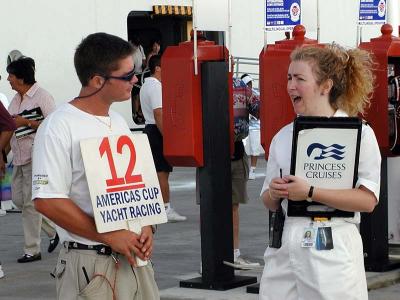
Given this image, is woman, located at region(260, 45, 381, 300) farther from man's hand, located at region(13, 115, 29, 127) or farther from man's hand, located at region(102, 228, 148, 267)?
man's hand, located at region(13, 115, 29, 127)

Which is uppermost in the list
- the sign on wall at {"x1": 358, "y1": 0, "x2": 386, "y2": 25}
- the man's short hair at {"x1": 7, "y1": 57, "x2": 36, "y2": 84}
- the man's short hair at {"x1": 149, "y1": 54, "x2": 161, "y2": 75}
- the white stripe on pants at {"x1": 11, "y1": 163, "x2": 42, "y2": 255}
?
the sign on wall at {"x1": 358, "y1": 0, "x2": 386, "y2": 25}

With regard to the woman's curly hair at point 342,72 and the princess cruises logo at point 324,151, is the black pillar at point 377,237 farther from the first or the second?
the princess cruises logo at point 324,151

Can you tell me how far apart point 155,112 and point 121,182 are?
7.32m

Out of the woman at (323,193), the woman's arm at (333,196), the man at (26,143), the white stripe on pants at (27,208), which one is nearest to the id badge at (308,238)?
the woman at (323,193)

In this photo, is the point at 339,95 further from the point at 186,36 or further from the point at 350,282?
the point at 186,36

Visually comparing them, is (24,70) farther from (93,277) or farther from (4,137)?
(93,277)

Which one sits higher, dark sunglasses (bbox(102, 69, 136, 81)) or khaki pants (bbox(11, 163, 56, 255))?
dark sunglasses (bbox(102, 69, 136, 81))

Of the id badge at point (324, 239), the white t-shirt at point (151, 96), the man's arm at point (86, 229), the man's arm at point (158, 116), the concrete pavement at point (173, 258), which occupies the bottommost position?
the concrete pavement at point (173, 258)

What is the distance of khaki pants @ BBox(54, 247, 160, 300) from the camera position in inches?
179

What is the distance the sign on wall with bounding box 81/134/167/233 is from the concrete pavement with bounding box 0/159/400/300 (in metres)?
3.32

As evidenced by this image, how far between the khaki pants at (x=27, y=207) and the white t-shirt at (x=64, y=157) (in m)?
5.63

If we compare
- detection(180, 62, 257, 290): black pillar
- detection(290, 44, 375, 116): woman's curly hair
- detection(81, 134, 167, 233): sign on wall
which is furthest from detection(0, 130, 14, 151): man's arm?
detection(290, 44, 375, 116): woman's curly hair

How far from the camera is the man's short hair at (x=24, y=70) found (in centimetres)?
1059

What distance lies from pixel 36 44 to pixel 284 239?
17621 mm
